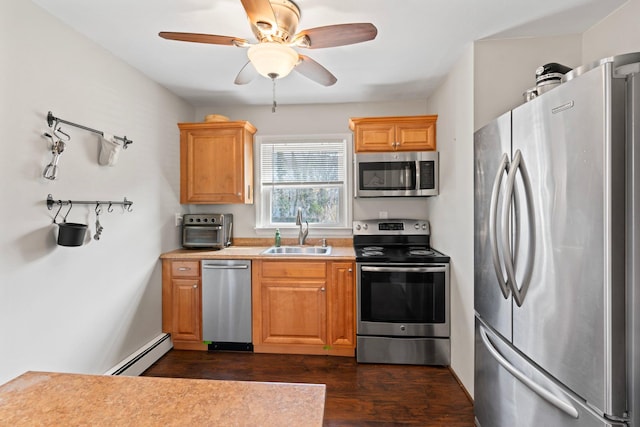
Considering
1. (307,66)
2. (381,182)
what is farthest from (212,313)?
(307,66)

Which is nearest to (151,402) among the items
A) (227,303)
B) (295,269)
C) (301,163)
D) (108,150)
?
(108,150)

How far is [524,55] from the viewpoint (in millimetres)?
2104

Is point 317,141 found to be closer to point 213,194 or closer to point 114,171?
point 213,194

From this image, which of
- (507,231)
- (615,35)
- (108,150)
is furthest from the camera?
(108,150)

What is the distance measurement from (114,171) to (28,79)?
2.47ft

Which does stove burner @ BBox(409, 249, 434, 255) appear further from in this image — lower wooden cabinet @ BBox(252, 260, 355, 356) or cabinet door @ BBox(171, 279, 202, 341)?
cabinet door @ BBox(171, 279, 202, 341)

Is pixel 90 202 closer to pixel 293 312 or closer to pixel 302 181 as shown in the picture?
pixel 293 312

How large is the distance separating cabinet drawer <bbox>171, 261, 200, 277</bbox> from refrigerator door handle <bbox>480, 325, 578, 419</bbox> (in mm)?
2372

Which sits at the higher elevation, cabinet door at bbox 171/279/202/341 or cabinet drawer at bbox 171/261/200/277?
cabinet drawer at bbox 171/261/200/277

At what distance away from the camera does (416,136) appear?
306cm

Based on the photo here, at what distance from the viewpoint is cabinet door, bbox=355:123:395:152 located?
3.07m

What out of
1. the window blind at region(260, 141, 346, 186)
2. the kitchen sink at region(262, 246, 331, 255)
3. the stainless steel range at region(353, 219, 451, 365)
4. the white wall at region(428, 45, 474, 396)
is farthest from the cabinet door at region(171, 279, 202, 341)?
the white wall at region(428, 45, 474, 396)

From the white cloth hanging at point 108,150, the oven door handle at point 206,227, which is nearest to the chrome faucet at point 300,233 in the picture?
the oven door handle at point 206,227

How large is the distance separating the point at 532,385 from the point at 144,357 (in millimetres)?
2697
